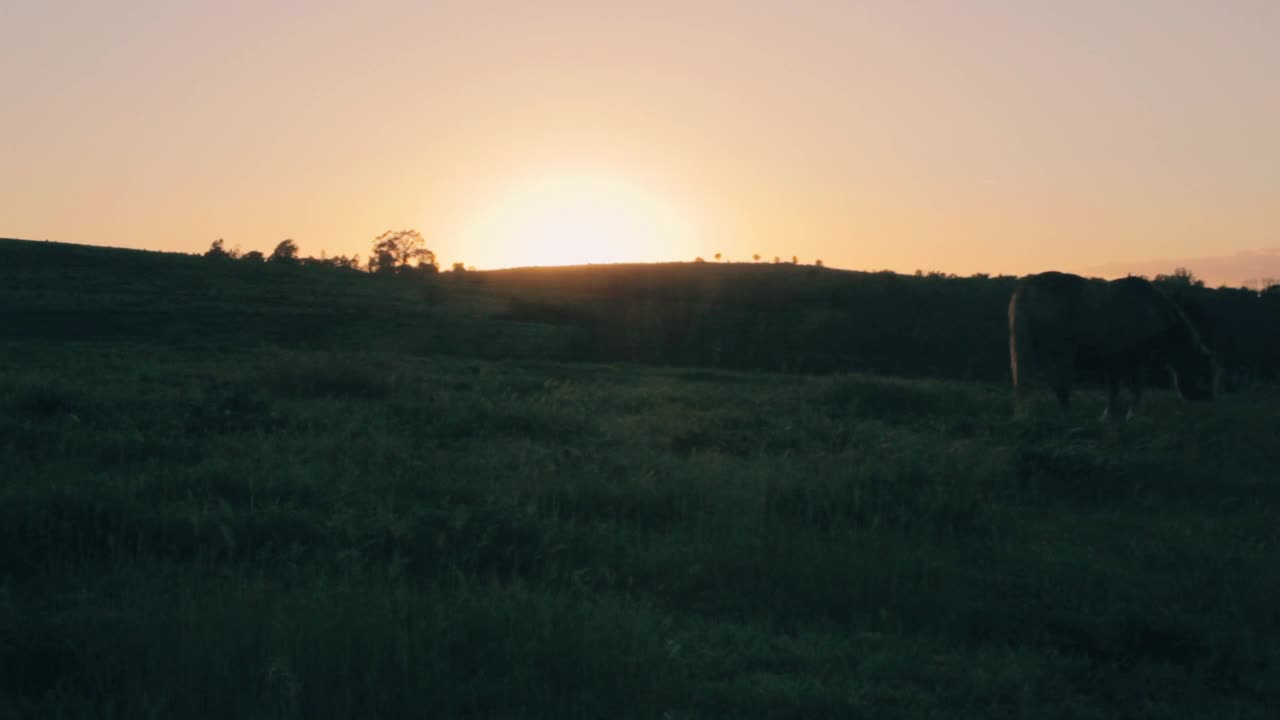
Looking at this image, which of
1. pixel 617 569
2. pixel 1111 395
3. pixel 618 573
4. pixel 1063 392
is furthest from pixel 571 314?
pixel 618 573

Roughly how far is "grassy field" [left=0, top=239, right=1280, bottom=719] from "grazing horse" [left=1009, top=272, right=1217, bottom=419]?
3803 mm

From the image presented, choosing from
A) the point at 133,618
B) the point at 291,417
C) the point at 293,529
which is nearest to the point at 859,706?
the point at 133,618

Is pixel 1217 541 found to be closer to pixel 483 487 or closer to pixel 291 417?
pixel 483 487

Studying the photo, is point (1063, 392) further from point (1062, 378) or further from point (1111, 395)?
point (1111, 395)

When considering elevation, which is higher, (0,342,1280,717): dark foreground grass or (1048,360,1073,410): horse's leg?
(1048,360,1073,410): horse's leg

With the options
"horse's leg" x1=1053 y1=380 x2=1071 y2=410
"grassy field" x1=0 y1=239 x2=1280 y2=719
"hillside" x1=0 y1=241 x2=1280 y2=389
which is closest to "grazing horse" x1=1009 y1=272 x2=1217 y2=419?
"horse's leg" x1=1053 y1=380 x2=1071 y2=410

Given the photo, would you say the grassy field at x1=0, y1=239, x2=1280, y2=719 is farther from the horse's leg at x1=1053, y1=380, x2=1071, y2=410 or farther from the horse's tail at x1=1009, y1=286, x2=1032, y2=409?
the horse's tail at x1=1009, y1=286, x2=1032, y2=409

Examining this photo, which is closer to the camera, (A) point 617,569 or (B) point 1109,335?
(A) point 617,569

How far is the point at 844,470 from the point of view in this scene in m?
9.29

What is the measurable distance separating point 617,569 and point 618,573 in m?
0.11

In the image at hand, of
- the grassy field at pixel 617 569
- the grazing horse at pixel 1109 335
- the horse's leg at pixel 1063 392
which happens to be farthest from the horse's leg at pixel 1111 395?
the grassy field at pixel 617 569

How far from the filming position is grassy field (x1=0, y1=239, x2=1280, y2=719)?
465 cm

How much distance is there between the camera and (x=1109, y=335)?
16.3m

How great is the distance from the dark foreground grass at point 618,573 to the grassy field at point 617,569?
0.9 inches
